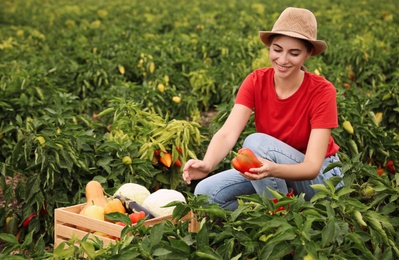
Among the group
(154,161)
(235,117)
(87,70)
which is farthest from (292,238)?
(87,70)

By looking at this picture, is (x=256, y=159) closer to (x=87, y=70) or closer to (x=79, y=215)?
(x=79, y=215)

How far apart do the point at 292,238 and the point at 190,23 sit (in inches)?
337

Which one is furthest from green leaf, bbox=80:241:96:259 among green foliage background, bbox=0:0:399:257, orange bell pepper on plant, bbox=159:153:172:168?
orange bell pepper on plant, bbox=159:153:172:168

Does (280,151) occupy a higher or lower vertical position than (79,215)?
higher

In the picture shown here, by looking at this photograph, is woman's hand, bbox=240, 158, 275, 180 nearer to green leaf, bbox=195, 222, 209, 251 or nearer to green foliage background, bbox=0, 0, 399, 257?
green foliage background, bbox=0, 0, 399, 257

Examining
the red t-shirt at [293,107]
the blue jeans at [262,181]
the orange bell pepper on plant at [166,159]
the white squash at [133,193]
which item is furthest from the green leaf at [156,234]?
the orange bell pepper on plant at [166,159]

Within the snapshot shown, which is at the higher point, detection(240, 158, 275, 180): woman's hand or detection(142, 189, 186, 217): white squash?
detection(240, 158, 275, 180): woman's hand

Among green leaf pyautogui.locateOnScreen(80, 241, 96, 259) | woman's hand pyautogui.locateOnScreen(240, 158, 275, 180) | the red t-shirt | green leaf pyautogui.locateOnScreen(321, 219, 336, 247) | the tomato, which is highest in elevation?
the red t-shirt

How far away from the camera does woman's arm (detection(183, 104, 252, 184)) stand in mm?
3475

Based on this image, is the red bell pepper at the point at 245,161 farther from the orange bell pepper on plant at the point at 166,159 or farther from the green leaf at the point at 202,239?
the orange bell pepper on plant at the point at 166,159

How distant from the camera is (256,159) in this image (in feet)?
→ 10.8

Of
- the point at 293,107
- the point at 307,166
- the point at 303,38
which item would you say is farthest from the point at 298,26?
the point at 307,166

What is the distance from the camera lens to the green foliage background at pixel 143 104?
4.12m

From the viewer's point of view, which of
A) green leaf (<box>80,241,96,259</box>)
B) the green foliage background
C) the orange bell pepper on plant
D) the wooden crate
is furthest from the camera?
the orange bell pepper on plant
